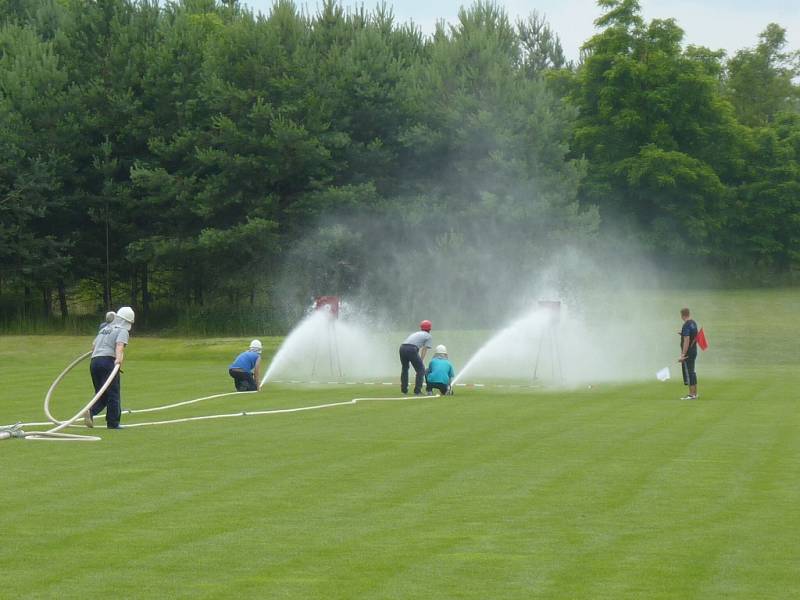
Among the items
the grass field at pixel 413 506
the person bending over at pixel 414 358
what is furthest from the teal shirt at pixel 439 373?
the grass field at pixel 413 506

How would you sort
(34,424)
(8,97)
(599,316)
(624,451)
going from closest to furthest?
1. (624,451)
2. (34,424)
3. (8,97)
4. (599,316)

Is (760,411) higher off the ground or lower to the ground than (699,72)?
lower

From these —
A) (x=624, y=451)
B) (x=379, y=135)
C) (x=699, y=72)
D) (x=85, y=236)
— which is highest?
(x=699, y=72)

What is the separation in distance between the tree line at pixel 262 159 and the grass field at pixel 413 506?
38820mm

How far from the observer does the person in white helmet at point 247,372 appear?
3228 centimetres

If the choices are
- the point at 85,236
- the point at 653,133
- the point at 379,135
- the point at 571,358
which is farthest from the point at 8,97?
the point at 653,133

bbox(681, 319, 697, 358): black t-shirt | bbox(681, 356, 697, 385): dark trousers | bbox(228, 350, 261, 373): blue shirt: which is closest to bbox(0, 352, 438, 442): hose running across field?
bbox(228, 350, 261, 373): blue shirt

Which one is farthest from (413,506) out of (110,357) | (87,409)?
(110,357)

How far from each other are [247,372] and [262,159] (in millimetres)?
34034

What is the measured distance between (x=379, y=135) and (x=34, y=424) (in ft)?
165

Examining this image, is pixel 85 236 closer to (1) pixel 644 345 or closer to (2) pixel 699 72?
(1) pixel 644 345

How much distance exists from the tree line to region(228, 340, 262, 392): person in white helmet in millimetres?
31316

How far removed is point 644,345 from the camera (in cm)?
6266

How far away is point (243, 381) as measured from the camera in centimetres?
3247
